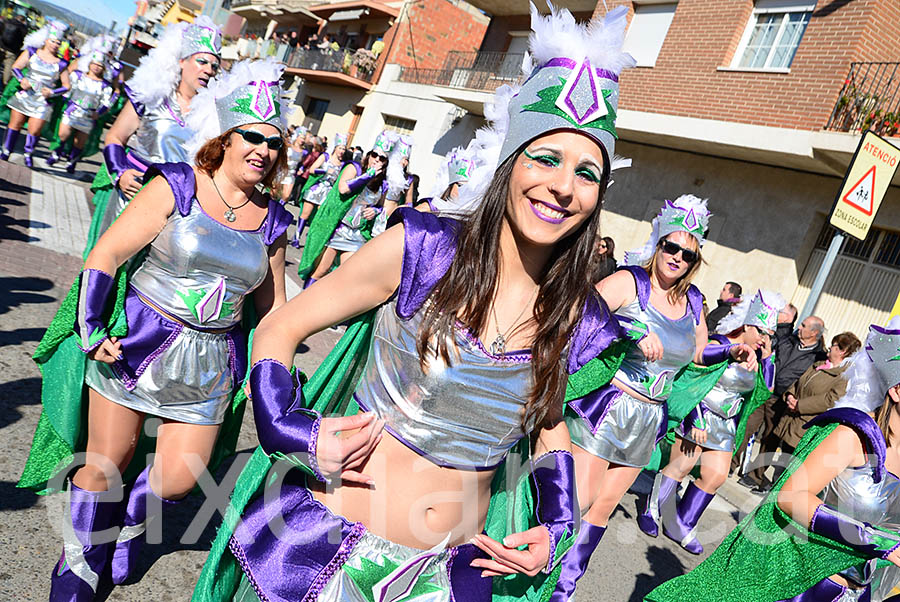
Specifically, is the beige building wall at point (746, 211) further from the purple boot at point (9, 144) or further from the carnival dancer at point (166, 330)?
the purple boot at point (9, 144)

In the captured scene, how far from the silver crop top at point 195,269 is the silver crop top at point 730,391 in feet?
13.9

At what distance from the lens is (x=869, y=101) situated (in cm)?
1084

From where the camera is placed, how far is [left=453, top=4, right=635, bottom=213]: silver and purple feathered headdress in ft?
5.84

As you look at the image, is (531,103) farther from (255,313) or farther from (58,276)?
(58,276)

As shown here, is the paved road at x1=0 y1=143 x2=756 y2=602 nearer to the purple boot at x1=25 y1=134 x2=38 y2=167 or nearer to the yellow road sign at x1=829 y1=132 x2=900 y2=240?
the purple boot at x1=25 y1=134 x2=38 y2=167

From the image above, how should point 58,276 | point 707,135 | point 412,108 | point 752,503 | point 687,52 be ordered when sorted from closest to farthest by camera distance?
point 58,276 < point 752,503 < point 707,135 < point 687,52 < point 412,108

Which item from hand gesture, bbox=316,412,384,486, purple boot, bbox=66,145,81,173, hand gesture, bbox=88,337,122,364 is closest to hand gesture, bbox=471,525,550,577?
hand gesture, bbox=316,412,384,486

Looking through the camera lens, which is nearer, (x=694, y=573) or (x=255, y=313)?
(x=255, y=313)

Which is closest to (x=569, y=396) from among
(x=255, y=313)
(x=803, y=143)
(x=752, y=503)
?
(x=255, y=313)

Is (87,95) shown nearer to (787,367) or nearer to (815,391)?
(787,367)

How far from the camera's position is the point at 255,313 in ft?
10.3

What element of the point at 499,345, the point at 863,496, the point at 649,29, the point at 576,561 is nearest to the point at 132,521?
the point at 499,345

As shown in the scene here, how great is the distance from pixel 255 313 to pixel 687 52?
1267 centimetres

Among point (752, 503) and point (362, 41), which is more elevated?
point (362, 41)
